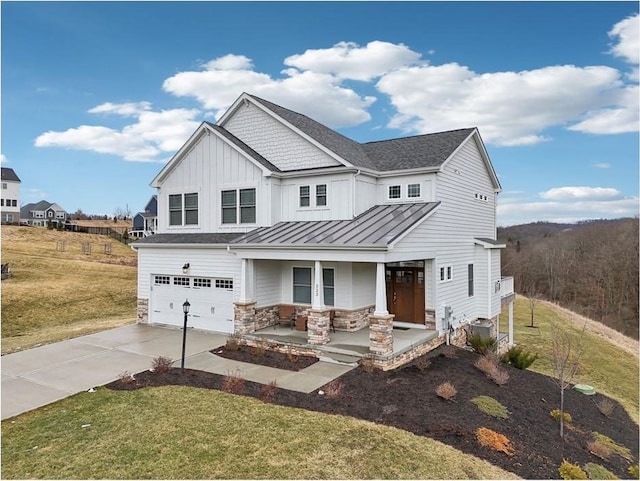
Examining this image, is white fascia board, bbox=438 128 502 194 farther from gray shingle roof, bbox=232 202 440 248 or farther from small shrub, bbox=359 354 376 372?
small shrub, bbox=359 354 376 372

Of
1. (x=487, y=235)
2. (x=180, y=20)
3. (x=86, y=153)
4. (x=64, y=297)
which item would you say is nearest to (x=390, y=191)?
(x=487, y=235)

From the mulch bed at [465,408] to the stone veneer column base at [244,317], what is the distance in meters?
1.42

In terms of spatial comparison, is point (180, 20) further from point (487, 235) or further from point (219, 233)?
point (487, 235)

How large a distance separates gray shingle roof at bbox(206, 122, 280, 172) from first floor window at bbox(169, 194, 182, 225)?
3.24 metres

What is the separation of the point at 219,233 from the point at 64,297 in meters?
13.6

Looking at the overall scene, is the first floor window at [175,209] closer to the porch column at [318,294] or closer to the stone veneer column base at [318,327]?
the porch column at [318,294]

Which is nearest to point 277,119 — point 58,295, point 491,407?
point 491,407

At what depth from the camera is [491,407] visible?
9.24 metres

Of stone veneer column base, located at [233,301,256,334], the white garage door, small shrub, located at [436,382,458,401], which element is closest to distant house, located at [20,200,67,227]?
the white garage door

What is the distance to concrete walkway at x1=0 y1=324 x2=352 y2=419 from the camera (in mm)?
9312

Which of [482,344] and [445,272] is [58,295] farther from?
[482,344]

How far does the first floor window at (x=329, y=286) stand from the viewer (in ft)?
46.6

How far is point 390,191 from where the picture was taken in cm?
1557

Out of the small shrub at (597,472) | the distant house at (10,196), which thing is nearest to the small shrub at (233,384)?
the small shrub at (597,472)
